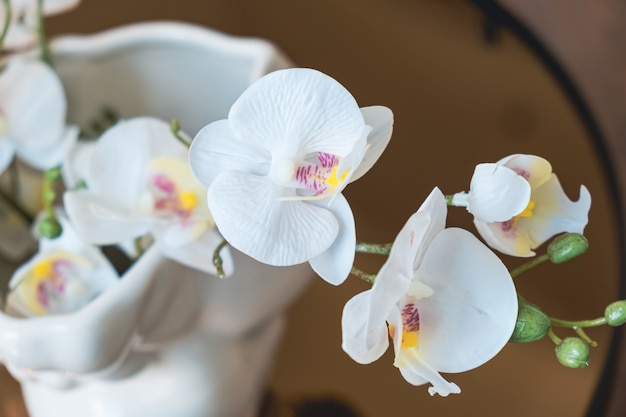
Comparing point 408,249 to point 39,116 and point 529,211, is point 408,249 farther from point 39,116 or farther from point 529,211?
point 39,116

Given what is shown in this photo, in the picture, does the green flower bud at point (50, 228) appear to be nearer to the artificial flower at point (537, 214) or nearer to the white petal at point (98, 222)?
the white petal at point (98, 222)

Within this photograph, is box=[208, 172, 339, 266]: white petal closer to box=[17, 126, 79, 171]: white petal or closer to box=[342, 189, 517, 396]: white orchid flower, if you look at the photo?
box=[342, 189, 517, 396]: white orchid flower

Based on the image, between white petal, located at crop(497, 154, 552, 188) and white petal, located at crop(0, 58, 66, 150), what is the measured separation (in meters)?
0.22

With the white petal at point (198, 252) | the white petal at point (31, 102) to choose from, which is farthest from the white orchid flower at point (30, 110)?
the white petal at point (198, 252)

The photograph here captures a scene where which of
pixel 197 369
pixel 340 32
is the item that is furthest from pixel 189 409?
pixel 340 32

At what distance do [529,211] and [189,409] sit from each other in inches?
7.3

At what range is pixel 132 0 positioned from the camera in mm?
535

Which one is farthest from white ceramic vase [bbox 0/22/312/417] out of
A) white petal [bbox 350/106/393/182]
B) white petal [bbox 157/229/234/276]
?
white petal [bbox 350/106/393/182]

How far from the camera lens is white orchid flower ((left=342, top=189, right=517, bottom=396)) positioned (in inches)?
7.3

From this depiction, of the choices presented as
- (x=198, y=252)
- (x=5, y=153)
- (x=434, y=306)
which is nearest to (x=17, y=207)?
(x=5, y=153)

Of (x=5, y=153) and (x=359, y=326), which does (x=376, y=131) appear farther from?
(x=5, y=153)

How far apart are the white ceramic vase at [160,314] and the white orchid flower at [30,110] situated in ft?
0.10

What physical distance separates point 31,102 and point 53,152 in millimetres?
26

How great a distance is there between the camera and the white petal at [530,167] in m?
0.22
